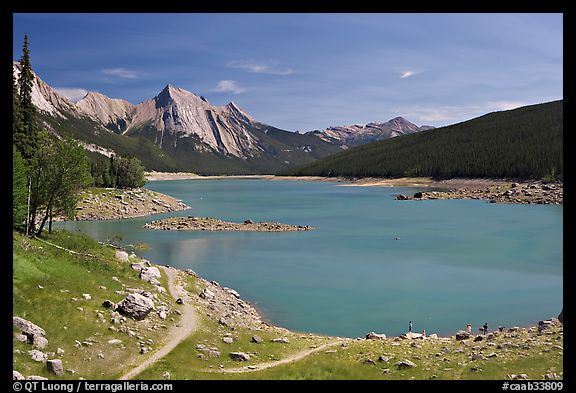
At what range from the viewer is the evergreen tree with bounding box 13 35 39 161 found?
5200cm

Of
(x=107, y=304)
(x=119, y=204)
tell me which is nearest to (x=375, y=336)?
(x=107, y=304)

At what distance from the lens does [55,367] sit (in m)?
18.3

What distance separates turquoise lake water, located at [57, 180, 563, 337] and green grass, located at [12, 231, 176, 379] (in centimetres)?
1342

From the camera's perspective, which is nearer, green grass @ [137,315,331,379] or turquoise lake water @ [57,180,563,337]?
green grass @ [137,315,331,379]

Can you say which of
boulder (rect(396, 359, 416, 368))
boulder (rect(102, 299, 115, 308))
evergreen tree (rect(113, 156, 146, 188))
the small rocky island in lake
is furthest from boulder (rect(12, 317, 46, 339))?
evergreen tree (rect(113, 156, 146, 188))

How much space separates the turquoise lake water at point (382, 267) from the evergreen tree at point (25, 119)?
2018cm

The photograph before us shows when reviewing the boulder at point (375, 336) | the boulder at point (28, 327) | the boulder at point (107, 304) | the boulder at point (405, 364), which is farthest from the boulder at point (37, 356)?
the boulder at point (375, 336)

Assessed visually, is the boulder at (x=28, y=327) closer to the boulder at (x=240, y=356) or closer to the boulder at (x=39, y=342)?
the boulder at (x=39, y=342)

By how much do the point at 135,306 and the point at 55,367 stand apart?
8.08 meters

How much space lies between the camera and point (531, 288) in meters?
44.9

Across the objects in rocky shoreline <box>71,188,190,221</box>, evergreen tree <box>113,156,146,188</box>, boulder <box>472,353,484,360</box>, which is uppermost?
evergreen tree <box>113,156,146,188</box>

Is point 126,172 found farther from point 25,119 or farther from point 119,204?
point 25,119

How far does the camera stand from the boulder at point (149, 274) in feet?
115

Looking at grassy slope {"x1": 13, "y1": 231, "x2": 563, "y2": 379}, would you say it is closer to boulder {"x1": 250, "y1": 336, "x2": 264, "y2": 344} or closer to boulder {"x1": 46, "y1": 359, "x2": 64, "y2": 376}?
boulder {"x1": 46, "y1": 359, "x2": 64, "y2": 376}
